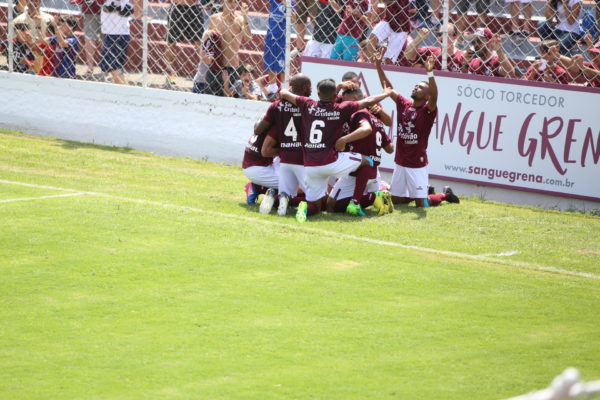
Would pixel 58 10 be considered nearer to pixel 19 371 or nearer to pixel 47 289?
pixel 47 289

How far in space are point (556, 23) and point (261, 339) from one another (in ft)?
26.1

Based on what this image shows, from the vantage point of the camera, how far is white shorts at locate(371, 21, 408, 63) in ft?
43.3

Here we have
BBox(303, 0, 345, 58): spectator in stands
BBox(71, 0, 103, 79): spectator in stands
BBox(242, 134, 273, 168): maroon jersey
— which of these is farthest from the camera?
BBox(71, 0, 103, 79): spectator in stands

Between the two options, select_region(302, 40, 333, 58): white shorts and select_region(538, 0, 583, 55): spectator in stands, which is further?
select_region(302, 40, 333, 58): white shorts

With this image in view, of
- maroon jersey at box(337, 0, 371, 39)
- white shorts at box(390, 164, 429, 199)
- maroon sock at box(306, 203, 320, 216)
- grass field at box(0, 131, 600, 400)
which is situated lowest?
grass field at box(0, 131, 600, 400)

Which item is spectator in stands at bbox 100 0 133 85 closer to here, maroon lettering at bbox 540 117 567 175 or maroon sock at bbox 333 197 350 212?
maroon sock at bbox 333 197 350 212

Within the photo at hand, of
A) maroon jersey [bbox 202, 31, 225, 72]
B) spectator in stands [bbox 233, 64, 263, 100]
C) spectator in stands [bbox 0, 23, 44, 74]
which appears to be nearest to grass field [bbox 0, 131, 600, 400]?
spectator in stands [bbox 233, 64, 263, 100]

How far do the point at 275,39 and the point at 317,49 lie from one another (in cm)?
68

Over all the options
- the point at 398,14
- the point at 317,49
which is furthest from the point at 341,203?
the point at 317,49

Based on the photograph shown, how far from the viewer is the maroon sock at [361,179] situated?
35.5ft

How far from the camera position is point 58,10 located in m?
17.8

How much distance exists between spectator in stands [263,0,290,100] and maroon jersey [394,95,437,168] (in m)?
3.19

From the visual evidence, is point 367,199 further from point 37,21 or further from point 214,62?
point 37,21

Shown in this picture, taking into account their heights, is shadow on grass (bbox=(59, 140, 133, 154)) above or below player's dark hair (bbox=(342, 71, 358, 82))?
below
